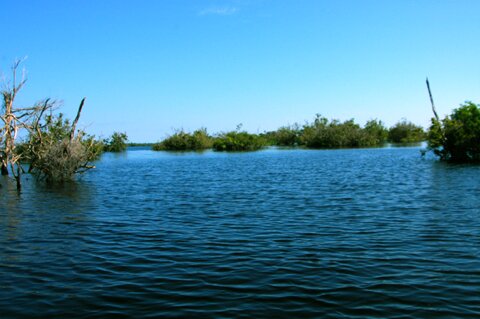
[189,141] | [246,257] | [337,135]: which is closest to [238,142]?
[189,141]

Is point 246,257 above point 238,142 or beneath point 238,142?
beneath

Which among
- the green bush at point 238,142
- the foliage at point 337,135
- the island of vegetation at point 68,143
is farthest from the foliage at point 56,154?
the foliage at point 337,135

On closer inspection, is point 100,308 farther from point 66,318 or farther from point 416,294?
point 416,294

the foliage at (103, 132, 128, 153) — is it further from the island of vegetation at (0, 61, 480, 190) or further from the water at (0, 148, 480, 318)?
the water at (0, 148, 480, 318)

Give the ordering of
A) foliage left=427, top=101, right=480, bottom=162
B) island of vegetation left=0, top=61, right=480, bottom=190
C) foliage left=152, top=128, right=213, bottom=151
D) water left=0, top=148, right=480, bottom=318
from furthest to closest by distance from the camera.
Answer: foliage left=152, top=128, right=213, bottom=151 < foliage left=427, top=101, right=480, bottom=162 < island of vegetation left=0, top=61, right=480, bottom=190 < water left=0, top=148, right=480, bottom=318

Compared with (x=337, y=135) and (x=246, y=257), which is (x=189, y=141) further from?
(x=246, y=257)

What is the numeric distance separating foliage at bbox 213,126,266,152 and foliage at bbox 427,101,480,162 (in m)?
48.6

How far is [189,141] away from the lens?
9581 cm

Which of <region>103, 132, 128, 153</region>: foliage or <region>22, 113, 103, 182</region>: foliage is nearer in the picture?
<region>22, 113, 103, 182</region>: foliage

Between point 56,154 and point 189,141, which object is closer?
point 56,154

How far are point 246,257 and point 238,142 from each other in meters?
78.6

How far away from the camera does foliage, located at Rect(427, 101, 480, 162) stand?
127ft

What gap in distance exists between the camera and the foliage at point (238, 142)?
8825 centimetres

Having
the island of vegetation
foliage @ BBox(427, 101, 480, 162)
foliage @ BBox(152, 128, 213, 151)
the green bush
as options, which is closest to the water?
the island of vegetation
